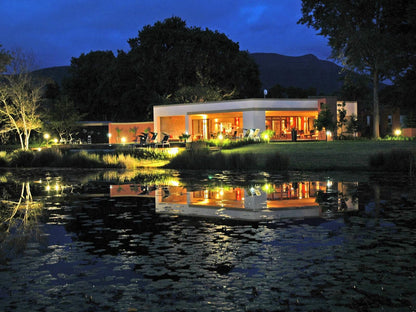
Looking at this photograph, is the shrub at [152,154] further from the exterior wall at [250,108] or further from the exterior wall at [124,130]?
the exterior wall at [124,130]

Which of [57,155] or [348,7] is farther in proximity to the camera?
[348,7]

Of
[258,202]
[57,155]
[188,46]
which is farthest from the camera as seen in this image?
[188,46]

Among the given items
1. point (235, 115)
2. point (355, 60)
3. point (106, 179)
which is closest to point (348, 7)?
point (355, 60)

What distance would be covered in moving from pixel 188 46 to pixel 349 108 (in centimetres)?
2213

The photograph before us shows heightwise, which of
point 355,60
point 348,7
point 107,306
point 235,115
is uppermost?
point 348,7

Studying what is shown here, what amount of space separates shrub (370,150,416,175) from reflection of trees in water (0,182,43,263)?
41.7 feet

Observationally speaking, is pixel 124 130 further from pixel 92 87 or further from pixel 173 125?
pixel 92 87

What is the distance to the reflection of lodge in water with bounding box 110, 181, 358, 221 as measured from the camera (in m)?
10.9

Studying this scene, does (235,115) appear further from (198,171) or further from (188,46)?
(198,171)

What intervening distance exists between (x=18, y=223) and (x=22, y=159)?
19249mm

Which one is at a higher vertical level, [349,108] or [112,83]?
[112,83]

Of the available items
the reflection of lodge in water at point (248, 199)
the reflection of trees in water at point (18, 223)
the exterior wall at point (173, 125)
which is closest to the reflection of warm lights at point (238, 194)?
the reflection of lodge in water at point (248, 199)

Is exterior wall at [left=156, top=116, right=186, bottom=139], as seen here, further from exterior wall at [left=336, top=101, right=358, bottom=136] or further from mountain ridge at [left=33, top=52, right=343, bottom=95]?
mountain ridge at [left=33, top=52, right=343, bottom=95]

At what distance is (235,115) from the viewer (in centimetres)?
4550
